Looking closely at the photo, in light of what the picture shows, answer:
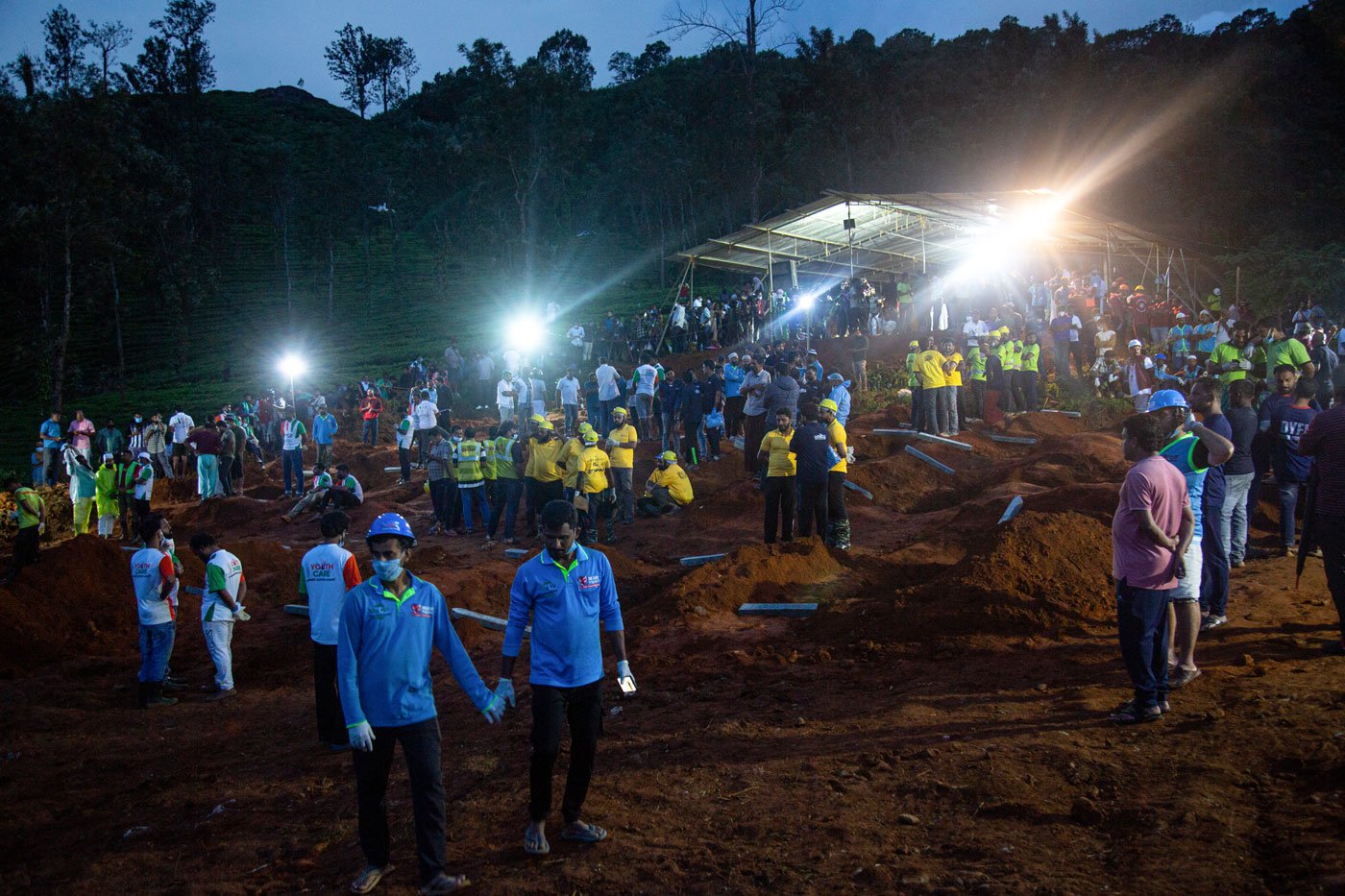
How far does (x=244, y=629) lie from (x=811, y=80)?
170 ft

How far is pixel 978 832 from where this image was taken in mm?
4512

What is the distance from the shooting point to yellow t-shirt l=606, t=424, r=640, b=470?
14203mm

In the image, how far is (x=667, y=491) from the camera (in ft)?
50.4

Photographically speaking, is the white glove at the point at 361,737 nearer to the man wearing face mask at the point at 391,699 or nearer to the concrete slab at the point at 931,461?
the man wearing face mask at the point at 391,699

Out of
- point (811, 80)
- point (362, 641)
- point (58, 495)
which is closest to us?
point (362, 641)

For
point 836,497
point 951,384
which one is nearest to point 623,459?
point 836,497

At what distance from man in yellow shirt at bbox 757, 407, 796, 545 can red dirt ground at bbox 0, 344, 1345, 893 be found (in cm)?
110

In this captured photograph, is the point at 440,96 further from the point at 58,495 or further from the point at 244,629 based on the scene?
the point at 244,629

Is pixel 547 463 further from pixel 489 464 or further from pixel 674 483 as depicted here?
pixel 674 483

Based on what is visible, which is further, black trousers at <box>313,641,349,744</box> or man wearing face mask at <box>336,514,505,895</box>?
black trousers at <box>313,641,349,744</box>

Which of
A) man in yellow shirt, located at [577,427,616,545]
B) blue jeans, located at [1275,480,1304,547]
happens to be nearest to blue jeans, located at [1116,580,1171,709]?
→ blue jeans, located at [1275,480,1304,547]

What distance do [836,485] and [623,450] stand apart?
424 cm

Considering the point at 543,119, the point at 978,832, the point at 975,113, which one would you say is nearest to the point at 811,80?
the point at 975,113

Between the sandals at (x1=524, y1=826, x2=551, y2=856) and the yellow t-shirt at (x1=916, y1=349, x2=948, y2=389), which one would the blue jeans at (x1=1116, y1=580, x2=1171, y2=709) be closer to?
the sandals at (x1=524, y1=826, x2=551, y2=856)
